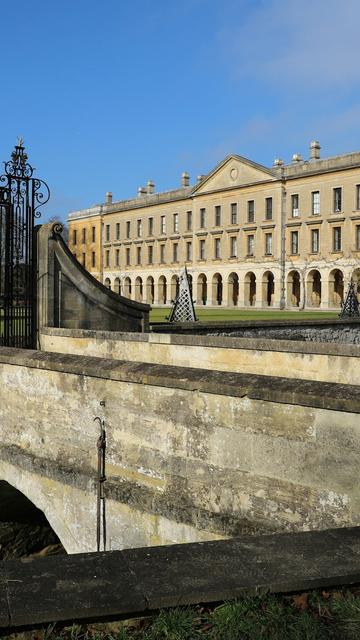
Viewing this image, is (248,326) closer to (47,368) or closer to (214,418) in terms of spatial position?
(47,368)

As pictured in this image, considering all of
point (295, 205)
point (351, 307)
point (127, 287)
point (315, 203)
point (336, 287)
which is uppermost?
point (295, 205)

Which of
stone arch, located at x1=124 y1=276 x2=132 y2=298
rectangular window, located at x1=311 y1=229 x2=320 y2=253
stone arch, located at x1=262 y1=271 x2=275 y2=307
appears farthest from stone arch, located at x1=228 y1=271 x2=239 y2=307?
stone arch, located at x1=124 y1=276 x2=132 y2=298

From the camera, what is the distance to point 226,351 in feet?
32.4

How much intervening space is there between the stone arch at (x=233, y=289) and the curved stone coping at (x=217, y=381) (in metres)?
52.1

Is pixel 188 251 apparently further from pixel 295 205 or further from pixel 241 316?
pixel 241 316

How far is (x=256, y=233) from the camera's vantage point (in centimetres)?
5675

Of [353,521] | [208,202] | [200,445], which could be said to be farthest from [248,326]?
[208,202]

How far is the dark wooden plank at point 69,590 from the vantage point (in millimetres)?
2650

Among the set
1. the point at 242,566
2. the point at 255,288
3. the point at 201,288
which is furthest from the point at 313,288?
the point at 242,566

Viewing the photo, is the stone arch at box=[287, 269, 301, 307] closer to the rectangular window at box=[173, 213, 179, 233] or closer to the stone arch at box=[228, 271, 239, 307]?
the stone arch at box=[228, 271, 239, 307]

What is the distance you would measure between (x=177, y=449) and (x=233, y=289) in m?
55.6

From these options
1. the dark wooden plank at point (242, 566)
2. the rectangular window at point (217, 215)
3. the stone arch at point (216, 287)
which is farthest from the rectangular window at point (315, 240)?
the dark wooden plank at point (242, 566)

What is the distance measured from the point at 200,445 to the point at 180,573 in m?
3.19

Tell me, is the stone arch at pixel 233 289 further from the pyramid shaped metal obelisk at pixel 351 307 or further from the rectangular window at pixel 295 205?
the pyramid shaped metal obelisk at pixel 351 307
